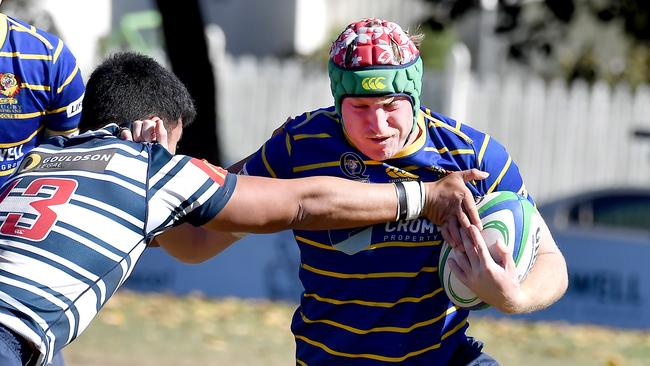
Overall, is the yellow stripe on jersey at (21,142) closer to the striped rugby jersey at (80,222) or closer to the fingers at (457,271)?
the striped rugby jersey at (80,222)

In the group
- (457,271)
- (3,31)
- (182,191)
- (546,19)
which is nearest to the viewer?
(182,191)

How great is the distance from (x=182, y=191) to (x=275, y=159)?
0.76m

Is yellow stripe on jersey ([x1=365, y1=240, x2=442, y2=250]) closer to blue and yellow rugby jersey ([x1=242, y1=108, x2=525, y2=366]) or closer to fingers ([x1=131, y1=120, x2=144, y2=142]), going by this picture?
blue and yellow rugby jersey ([x1=242, y1=108, x2=525, y2=366])

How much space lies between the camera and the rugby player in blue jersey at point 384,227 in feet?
12.7

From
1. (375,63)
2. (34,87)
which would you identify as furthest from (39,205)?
(34,87)

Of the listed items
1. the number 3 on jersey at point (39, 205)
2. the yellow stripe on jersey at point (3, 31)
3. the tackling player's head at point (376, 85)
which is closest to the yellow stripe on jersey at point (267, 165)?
the tackling player's head at point (376, 85)

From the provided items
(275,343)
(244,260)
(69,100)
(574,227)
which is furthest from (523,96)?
(69,100)

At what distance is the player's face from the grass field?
16.6 feet

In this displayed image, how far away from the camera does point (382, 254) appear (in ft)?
13.2

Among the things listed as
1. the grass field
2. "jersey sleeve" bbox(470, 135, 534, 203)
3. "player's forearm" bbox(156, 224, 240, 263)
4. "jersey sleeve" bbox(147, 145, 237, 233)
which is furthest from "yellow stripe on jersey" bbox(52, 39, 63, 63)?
the grass field

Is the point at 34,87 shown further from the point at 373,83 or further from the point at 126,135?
the point at 373,83

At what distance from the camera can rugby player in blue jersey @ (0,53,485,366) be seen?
3301 millimetres

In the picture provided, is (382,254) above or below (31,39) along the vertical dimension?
below

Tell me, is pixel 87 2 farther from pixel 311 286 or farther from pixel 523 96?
pixel 311 286
